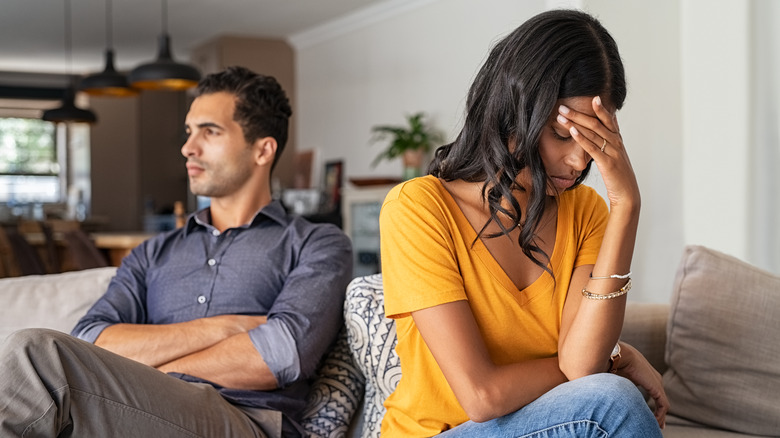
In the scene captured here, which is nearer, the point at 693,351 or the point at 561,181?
the point at 561,181

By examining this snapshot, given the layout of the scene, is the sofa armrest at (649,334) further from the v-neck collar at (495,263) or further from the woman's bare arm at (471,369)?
the woman's bare arm at (471,369)

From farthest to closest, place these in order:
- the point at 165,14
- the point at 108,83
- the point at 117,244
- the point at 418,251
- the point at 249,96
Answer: the point at 165,14
the point at 108,83
the point at 117,244
the point at 249,96
the point at 418,251

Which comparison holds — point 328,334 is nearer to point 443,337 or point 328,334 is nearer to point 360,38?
point 443,337

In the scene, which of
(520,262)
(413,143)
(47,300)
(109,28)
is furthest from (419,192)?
(109,28)

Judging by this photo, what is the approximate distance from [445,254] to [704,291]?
2.92 feet

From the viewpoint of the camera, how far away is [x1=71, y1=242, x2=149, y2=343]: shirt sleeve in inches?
76.6

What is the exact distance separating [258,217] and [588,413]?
113 cm

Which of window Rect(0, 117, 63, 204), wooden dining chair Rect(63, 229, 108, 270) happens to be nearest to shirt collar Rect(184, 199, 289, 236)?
wooden dining chair Rect(63, 229, 108, 270)

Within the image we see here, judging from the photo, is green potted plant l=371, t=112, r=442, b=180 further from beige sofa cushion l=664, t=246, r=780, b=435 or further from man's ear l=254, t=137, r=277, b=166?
beige sofa cushion l=664, t=246, r=780, b=435

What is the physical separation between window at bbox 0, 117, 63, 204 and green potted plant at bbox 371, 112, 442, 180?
21.0ft

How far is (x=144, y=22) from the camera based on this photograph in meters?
7.43

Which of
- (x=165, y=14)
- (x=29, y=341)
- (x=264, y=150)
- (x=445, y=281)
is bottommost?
(x=29, y=341)

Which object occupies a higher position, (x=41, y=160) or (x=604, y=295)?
(x=41, y=160)

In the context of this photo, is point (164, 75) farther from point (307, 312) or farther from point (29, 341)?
point (29, 341)
